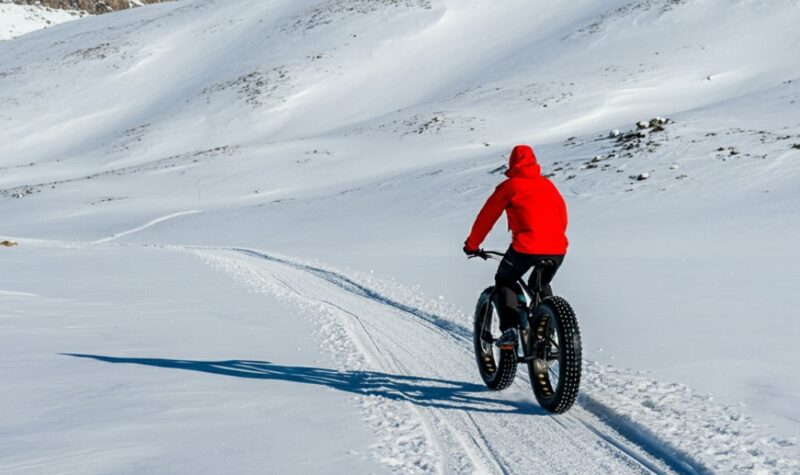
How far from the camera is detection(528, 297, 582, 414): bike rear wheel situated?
5.81m

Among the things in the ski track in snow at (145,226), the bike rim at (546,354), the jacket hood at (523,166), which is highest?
the jacket hood at (523,166)

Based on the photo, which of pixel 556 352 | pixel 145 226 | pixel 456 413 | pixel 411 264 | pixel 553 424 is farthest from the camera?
pixel 145 226

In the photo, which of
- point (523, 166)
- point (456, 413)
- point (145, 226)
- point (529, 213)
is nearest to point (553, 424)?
point (456, 413)

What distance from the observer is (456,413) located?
247 inches

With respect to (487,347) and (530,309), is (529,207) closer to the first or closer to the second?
(530,309)

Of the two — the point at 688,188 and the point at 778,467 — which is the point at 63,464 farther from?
the point at 688,188

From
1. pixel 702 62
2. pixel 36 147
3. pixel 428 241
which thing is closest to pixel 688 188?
pixel 428 241

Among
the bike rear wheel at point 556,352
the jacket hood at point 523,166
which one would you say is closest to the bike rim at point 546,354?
the bike rear wheel at point 556,352

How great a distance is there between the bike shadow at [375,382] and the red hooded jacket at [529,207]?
142 centimetres

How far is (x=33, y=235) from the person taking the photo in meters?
36.2

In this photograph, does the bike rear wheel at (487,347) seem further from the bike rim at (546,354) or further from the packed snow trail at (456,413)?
the bike rim at (546,354)

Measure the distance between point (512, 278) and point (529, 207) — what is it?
69 centimetres

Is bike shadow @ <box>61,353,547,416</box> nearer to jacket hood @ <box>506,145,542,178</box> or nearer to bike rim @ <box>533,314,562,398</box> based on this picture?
bike rim @ <box>533,314,562,398</box>

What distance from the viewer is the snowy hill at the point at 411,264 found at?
5.66m
